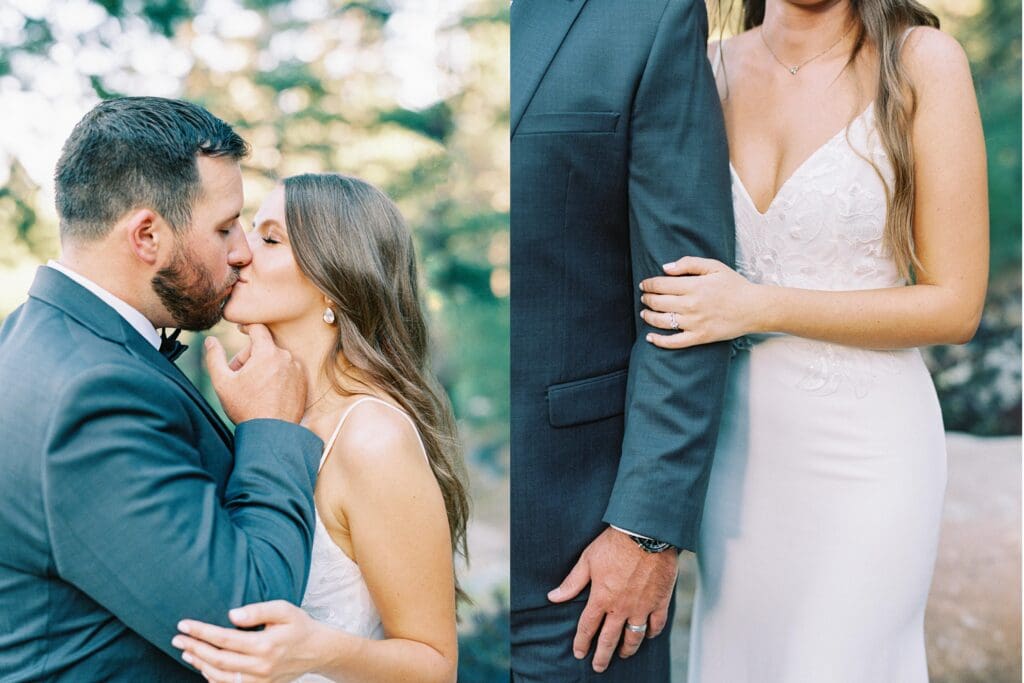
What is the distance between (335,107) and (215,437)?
2.80ft

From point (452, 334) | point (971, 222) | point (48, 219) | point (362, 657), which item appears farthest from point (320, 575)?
point (971, 222)

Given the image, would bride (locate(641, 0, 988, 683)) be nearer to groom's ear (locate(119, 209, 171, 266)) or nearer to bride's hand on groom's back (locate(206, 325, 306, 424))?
bride's hand on groom's back (locate(206, 325, 306, 424))

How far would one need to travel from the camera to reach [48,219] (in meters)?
2.06

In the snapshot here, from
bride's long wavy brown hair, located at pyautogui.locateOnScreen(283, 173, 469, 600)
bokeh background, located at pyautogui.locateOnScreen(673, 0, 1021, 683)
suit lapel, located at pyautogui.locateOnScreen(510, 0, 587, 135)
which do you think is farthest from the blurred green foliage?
bride's long wavy brown hair, located at pyautogui.locateOnScreen(283, 173, 469, 600)

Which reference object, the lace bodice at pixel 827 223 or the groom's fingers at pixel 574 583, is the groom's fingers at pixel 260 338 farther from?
the lace bodice at pixel 827 223

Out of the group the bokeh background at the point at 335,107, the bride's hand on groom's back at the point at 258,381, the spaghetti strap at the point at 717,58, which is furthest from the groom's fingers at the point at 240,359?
the spaghetti strap at the point at 717,58

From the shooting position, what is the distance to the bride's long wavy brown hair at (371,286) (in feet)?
5.84

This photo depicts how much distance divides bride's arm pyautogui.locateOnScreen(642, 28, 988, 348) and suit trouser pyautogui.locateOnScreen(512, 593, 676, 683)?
57 cm

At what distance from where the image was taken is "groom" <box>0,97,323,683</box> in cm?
135

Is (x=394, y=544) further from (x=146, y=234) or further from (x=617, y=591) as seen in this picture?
(x=146, y=234)

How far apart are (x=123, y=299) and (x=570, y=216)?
78 cm

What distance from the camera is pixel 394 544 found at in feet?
5.60

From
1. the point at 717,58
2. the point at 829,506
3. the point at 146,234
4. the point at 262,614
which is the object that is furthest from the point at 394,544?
the point at 717,58

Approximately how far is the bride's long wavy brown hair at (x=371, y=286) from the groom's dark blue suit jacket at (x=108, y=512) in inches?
13.9
